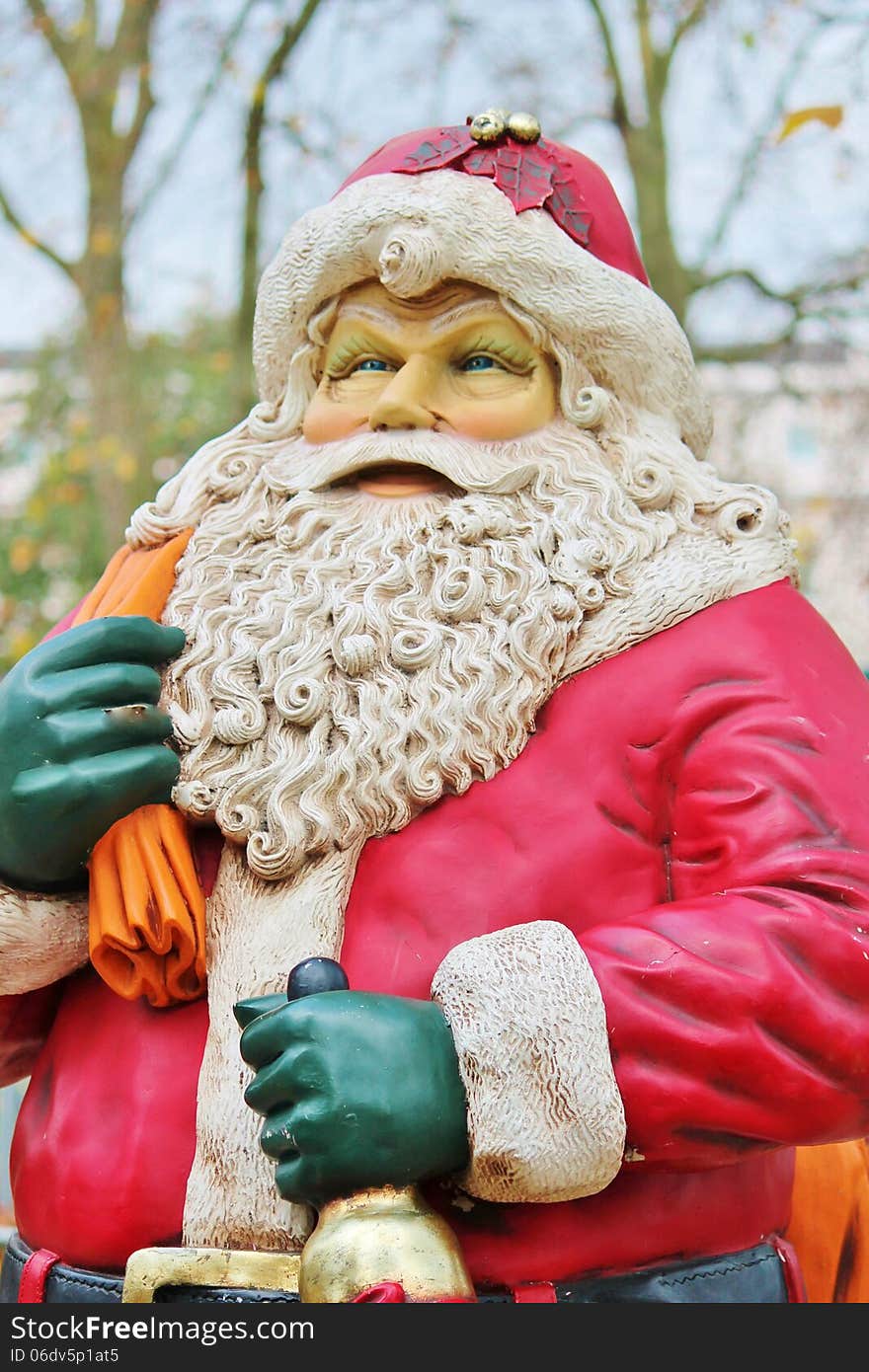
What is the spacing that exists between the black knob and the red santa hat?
1076mm

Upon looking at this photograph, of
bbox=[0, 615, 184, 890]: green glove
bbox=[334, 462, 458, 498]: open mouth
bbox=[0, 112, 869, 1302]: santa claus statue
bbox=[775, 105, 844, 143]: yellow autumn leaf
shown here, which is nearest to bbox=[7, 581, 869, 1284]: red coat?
bbox=[0, 112, 869, 1302]: santa claus statue

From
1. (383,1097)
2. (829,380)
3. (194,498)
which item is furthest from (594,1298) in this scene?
(829,380)

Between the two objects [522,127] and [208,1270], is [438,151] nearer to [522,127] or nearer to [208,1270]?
[522,127]

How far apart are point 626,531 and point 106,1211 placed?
3.98 ft

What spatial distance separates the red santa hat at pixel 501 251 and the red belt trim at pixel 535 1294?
137 centimetres

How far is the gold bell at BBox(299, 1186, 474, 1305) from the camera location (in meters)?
1.92

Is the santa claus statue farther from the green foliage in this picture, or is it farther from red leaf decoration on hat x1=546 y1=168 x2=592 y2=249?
the green foliage

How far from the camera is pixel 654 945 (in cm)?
204

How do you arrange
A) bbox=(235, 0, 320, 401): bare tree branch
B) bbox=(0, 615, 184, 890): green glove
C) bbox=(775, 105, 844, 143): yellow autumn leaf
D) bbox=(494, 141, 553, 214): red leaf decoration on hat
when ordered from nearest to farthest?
bbox=(0, 615, 184, 890): green glove, bbox=(494, 141, 553, 214): red leaf decoration on hat, bbox=(775, 105, 844, 143): yellow autumn leaf, bbox=(235, 0, 320, 401): bare tree branch

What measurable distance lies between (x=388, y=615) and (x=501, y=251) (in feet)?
2.00

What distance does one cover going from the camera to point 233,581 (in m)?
2.52

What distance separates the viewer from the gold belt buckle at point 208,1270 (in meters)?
2.06

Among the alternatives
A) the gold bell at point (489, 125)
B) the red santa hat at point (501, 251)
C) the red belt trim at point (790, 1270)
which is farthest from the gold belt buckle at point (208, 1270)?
the gold bell at point (489, 125)

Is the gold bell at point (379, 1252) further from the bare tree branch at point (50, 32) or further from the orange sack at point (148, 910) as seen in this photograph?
the bare tree branch at point (50, 32)
